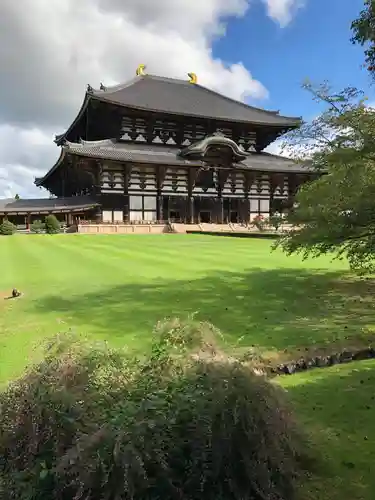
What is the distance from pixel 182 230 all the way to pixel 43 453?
133 ft

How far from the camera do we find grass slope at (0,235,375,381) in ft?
28.9

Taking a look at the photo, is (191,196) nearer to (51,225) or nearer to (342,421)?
(51,225)

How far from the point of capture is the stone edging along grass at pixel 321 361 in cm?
730

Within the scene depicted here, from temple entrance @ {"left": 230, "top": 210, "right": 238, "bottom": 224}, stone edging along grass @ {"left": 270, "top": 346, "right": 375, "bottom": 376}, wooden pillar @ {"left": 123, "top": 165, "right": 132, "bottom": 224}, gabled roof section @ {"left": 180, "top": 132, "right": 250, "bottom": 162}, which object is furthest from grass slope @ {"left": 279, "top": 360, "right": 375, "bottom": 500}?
temple entrance @ {"left": 230, "top": 210, "right": 238, "bottom": 224}

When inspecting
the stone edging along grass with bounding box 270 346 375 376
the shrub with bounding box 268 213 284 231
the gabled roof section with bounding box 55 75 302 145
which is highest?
the gabled roof section with bounding box 55 75 302 145

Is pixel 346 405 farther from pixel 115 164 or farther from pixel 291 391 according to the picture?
pixel 115 164

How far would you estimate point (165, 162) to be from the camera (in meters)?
44.6

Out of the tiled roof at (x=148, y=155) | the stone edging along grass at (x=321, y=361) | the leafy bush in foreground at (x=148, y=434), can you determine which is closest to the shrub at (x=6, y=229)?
the tiled roof at (x=148, y=155)

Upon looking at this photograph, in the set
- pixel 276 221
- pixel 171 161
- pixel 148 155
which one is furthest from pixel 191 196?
pixel 276 221

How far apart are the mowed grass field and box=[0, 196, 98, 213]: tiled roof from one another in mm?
24045

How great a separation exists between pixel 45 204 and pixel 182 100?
2021 centimetres

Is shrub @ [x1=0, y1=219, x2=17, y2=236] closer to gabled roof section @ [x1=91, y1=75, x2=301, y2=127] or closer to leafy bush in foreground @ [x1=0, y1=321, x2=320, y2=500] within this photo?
gabled roof section @ [x1=91, y1=75, x2=301, y2=127]

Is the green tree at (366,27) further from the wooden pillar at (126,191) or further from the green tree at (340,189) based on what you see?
the wooden pillar at (126,191)

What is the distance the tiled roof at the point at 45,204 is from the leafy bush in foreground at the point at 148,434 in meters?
40.3
